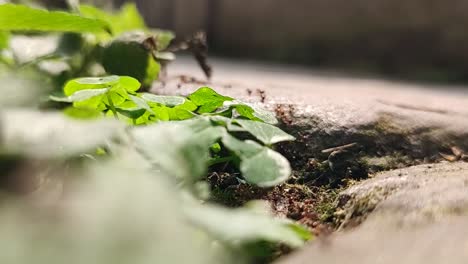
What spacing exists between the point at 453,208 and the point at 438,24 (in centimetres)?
273

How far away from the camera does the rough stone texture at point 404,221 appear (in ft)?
2.08

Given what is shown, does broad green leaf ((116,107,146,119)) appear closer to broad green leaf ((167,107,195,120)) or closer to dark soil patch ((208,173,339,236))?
broad green leaf ((167,107,195,120))

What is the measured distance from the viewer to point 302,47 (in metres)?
3.61

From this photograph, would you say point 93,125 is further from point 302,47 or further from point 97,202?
point 302,47

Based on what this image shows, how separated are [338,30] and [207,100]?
270 centimetres

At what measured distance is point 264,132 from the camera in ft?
2.64

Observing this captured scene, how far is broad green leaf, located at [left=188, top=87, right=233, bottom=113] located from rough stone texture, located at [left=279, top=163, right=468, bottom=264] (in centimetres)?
21

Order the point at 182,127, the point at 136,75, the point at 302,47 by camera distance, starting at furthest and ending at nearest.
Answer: the point at 302,47 < the point at 136,75 < the point at 182,127

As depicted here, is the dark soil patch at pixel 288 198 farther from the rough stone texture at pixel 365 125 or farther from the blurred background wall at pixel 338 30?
the blurred background wall at pixel 338 30

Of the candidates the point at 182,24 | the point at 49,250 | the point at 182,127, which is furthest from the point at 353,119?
the point at 182,24

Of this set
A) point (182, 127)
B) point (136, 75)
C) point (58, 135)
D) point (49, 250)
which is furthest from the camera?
point (136, 75)

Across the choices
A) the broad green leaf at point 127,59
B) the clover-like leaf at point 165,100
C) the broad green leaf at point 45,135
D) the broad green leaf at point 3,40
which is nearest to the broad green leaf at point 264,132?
the clover-like leaf at point 165,100

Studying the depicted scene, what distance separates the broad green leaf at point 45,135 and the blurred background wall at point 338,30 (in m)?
2.57

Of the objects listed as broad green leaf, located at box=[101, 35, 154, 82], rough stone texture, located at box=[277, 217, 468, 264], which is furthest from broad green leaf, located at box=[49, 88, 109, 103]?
broad green leaf, located at box=[101, 35, 154, 82]
